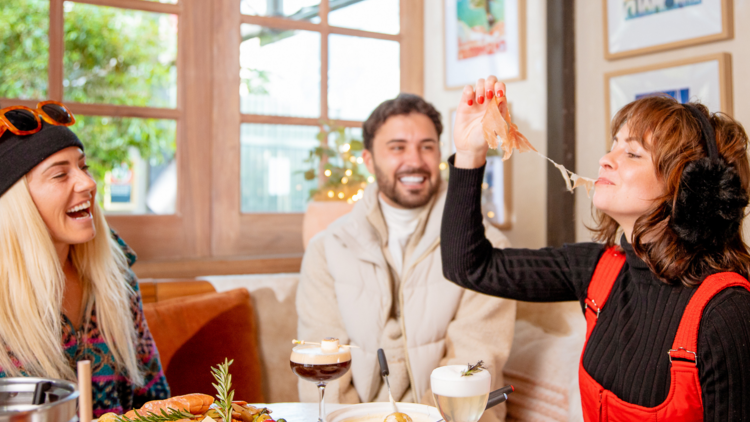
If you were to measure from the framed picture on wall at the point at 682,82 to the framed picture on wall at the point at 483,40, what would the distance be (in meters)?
0.46

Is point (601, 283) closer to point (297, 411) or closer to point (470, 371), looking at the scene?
point (470, 371)

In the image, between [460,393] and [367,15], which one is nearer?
[460,393]

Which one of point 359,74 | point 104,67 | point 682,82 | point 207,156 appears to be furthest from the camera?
point 359,74

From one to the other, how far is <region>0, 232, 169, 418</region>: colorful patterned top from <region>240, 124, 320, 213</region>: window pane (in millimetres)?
1279

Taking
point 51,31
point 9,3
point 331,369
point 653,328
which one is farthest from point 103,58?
point 653,328

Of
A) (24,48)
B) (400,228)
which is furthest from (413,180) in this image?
(24,48)

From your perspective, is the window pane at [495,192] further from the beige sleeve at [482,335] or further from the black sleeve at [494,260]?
the black sleeve at [494,260]

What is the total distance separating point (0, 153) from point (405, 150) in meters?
1.21

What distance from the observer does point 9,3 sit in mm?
2346

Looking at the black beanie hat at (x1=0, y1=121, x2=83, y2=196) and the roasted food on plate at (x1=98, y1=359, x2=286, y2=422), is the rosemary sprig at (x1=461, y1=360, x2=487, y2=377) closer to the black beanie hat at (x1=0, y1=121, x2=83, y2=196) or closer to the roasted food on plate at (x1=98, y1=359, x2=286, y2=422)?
the roasted food on plate at (x1=98, y1=359, x2=286, y2=422)

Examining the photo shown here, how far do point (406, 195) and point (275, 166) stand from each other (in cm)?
102

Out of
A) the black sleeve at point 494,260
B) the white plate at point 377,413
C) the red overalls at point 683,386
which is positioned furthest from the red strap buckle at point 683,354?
the white plate at point 377,413

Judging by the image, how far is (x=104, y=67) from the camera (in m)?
2.54

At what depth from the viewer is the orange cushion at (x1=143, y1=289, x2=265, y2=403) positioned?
6.40 feet
